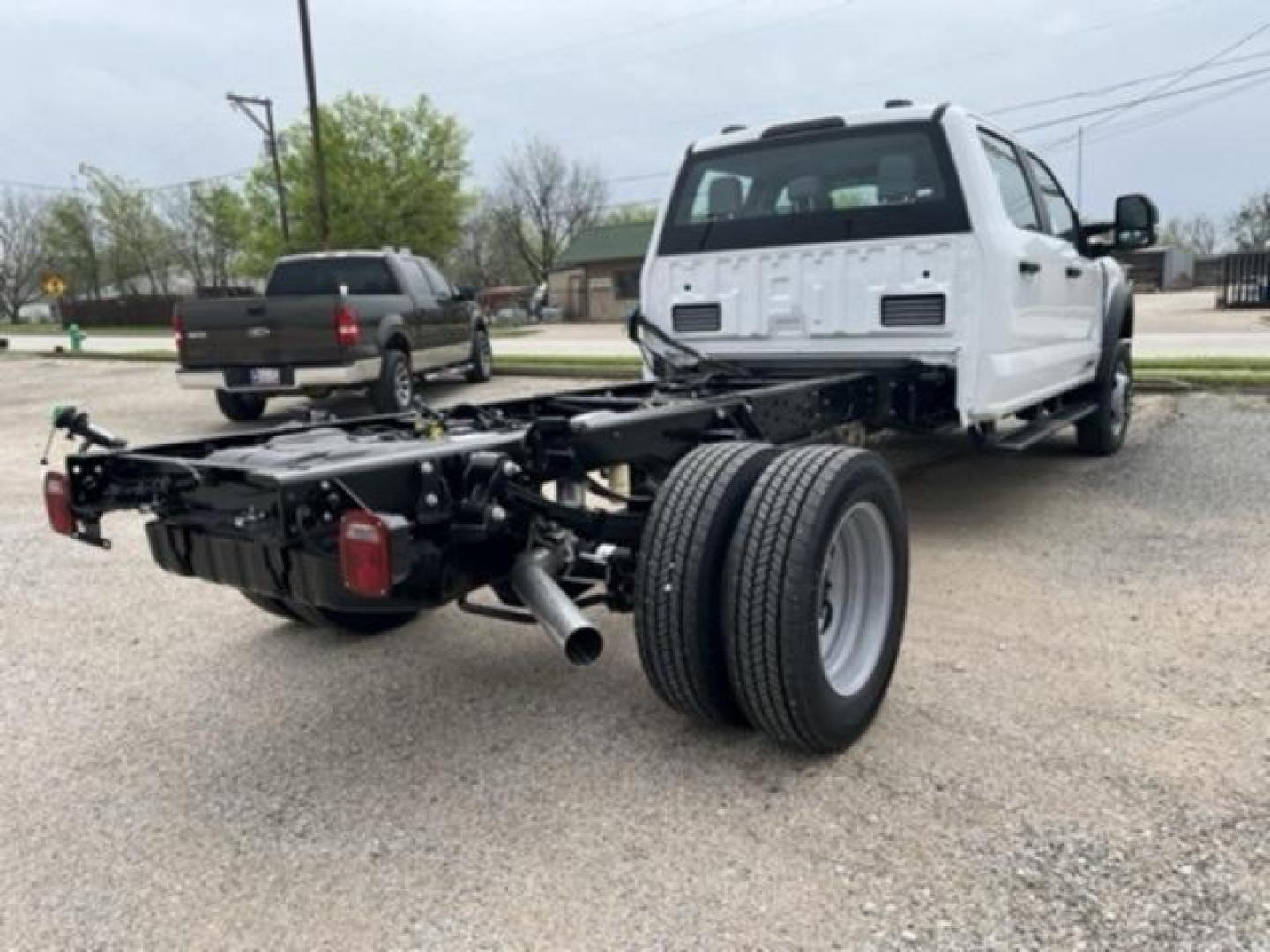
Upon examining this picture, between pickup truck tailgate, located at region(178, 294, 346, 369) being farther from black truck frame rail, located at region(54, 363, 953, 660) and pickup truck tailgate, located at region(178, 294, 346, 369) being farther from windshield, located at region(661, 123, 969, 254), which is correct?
black truck frame rail, located at region(54, 363, 953, 660)

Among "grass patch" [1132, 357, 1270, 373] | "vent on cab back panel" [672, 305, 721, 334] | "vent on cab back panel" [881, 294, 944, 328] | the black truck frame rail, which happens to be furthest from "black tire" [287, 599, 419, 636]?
"grass patch" [1132, 357, 1270, 373]

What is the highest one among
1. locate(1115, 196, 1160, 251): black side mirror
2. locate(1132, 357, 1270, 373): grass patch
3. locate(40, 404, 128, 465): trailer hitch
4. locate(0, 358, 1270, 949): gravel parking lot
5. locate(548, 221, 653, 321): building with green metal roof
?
locate(548, 221, 653, 321): building with green metal roof

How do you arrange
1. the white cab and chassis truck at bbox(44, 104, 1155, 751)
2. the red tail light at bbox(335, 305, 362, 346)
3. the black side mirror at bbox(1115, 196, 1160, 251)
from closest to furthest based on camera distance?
the white cab and chassis truck at bbox(44, 104, 1155, 751) → the black side mirror at bbox(1115, 196, 1160, 251) → the red tail light at bbox(335, 305, 362, 346)

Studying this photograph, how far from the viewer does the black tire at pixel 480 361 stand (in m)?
14.4

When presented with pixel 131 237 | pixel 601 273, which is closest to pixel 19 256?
pixel 131 237

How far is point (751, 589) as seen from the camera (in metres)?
2.83

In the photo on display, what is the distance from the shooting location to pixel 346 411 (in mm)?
12781

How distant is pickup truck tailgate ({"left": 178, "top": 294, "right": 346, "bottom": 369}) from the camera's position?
32.5 feet

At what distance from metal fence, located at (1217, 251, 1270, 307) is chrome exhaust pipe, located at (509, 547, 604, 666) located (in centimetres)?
3132

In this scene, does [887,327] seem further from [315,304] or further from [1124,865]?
[315,304]

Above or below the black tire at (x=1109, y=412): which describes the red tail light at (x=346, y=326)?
above

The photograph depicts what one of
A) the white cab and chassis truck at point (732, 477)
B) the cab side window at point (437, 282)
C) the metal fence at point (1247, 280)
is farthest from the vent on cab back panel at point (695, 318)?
the metal fence at point (1247, 280)

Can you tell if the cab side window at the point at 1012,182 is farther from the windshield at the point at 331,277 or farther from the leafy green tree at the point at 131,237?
the leafy green tree at the point at 131,237

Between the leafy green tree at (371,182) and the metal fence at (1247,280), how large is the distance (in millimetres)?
27633
